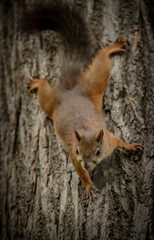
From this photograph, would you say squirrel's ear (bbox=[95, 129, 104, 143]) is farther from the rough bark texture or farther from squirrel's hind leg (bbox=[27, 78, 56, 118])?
→ squirrel's hind leg (bbox=[27, 78, 56, 118])

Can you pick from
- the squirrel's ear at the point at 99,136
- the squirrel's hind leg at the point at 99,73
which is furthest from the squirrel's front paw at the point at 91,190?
the squirrel's hind leg at the point at 99,73

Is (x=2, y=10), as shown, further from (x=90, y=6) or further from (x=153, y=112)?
(x=153, y=112)

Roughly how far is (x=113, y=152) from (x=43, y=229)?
0.97 meters

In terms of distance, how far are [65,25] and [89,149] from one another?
1.75 m

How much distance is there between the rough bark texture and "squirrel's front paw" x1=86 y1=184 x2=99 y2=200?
0.16 ft

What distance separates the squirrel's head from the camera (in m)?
2.41

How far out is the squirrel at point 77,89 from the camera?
2541 millimetres

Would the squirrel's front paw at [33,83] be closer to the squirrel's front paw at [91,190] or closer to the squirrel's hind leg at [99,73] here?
the squirrel's hind leg at [99,73]

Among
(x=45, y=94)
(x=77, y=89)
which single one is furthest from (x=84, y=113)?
(x=45, y=94)

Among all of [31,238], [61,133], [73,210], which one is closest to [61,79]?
[61,133]

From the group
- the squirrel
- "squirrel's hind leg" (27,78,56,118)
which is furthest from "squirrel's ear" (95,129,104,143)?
"squirrel's hind leg" (27,78,56,118)

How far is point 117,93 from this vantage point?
289 centimetres

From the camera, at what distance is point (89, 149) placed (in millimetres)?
2432

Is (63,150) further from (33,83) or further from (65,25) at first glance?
(65,25)
